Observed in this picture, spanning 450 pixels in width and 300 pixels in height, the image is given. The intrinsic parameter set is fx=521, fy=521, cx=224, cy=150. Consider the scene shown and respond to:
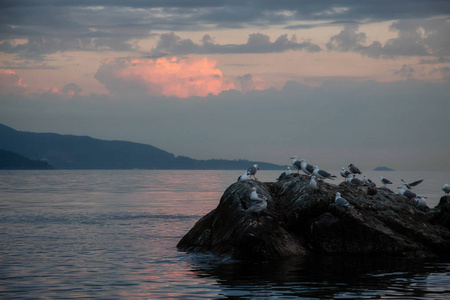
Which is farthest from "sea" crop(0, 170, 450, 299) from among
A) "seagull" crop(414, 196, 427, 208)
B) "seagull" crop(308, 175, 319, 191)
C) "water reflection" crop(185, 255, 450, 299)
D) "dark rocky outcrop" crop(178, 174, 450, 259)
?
"seagull" crop(414, 196, 427, 208)

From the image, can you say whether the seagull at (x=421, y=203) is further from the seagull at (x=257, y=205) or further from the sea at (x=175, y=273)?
the seagull at (x=257, y=205)

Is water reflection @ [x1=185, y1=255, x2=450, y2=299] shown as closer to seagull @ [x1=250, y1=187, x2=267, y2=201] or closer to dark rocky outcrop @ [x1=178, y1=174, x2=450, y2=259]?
dark rocky outcrop @ [x1=178, y1=174, x2=450, y2=259]

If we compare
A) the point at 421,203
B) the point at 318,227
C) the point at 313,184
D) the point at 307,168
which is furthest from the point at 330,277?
the point at 421,203

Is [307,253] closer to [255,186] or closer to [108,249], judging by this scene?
[255,186]

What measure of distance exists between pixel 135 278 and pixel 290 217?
765 cm

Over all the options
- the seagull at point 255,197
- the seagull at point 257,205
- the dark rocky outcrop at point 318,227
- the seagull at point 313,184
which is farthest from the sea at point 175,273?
the seagull at point 313,184

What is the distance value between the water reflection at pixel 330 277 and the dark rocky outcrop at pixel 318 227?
2.28 ft

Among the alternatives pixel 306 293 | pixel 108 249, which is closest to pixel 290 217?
pixel 306 293

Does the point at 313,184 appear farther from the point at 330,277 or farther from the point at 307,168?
the point at 330,277

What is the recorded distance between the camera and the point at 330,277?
18.0 metres

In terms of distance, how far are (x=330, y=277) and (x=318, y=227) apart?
4388mm

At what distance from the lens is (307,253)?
872 inches

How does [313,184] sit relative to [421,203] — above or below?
above

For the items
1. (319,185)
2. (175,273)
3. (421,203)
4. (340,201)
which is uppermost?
(319,185)
